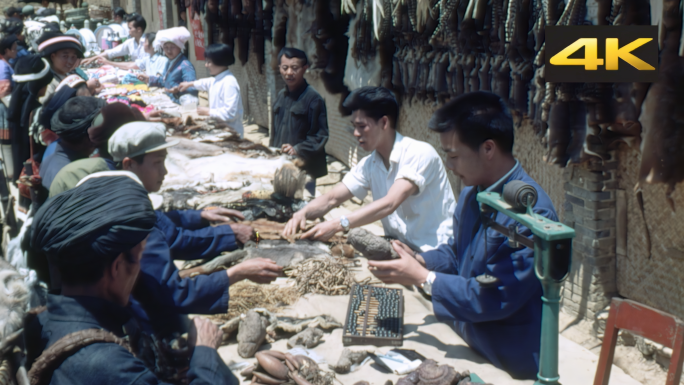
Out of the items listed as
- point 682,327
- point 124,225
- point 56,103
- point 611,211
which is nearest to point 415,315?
point 611,211

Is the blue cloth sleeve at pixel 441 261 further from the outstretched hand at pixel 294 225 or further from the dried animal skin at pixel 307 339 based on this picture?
the outstretched hand at pixel 294 225

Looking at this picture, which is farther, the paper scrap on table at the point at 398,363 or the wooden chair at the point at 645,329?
the paper scrap on table at the point at 398,363

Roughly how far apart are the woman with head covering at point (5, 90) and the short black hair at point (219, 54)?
2.15 metres

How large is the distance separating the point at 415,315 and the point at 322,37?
509 cm

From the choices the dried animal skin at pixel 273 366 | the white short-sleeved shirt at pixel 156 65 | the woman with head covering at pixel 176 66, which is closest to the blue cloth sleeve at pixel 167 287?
the dried animal skin at pixel 273 366

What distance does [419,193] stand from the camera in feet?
12.1

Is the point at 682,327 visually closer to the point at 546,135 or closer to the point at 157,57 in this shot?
the point at 546,135

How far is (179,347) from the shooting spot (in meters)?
1.88

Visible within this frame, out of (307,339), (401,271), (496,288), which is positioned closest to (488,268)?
(496,288)

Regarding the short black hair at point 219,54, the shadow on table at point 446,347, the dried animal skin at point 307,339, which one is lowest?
the shadow on table at point 446,347

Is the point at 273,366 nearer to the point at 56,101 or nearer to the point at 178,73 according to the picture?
the point at 56,101

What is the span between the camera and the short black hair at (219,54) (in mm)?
6121

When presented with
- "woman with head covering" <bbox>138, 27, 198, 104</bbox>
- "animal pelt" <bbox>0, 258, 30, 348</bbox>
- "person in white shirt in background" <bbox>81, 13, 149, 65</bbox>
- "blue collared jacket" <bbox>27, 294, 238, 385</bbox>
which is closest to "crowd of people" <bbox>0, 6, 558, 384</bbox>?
"blue collared jacket" <bbox>27, 294, 238, 385</bbox>

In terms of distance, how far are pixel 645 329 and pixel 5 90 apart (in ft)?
22.2
